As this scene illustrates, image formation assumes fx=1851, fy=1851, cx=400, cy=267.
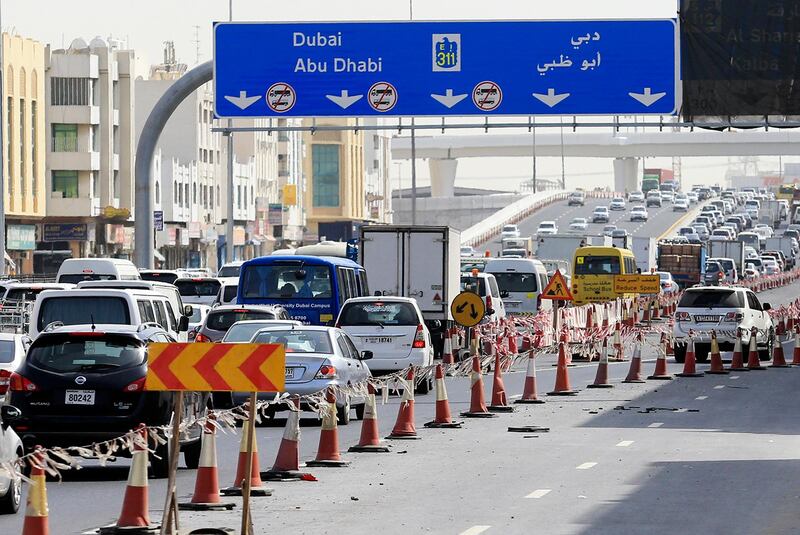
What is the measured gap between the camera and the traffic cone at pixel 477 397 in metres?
23.6

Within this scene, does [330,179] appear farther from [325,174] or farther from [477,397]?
[477,397]

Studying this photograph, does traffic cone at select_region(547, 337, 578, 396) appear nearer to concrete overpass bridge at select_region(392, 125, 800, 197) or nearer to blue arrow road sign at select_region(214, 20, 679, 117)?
blue arrow road sign at select_region(214, 20, 679, 117)

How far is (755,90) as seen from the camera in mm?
34312

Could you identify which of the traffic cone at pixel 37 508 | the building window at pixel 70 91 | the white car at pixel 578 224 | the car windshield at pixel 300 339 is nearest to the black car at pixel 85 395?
the car windshield at pixel 300 339

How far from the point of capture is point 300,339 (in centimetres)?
2286

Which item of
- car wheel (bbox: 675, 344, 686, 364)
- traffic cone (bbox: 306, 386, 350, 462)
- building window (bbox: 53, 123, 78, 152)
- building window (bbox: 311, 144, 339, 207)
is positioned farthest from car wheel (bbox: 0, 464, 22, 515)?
building window (bbox: 311, 144, 339, 207)

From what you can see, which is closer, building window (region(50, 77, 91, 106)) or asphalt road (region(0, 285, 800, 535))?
asphalt road (region(0, 285, 800, 535))

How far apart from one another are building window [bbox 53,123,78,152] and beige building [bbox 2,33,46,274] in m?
2.31

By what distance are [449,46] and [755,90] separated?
629 cm

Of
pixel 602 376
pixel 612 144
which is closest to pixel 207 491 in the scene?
pixel 602 376

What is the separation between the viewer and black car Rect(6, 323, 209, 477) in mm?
16328

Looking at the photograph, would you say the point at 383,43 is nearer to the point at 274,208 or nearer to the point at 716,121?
the point at 716,121

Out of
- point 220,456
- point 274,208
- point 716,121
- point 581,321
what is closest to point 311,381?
point 220,456

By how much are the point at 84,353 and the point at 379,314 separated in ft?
41.3
